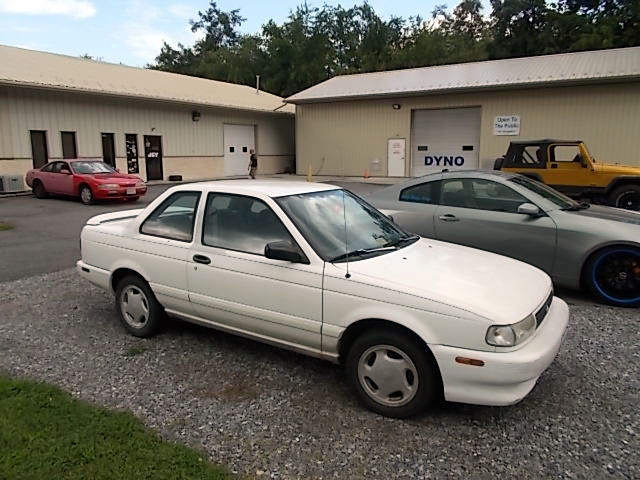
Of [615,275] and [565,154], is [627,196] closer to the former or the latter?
[565,154]

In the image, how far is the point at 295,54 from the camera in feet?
132

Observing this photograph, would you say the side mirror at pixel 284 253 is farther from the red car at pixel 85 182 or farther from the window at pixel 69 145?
the window at pixel 69 145

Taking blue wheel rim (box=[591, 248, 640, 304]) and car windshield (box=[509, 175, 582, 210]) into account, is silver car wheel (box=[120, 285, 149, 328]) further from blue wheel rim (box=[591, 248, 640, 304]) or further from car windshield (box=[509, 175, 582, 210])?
blue wheel rim (box=[591, 248, 640, 304])

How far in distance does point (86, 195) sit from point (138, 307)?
11926 millimetres

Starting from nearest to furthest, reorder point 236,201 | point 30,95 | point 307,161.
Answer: point 236,201, point 30,95, point 307,161

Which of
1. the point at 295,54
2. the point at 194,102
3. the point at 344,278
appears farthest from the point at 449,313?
the point at 295,54

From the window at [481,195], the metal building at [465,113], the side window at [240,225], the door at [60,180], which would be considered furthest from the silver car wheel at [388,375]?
the metal building at [465,113]

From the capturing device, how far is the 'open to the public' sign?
20.5 meters

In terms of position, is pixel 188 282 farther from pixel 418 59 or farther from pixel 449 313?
pixel 418 59

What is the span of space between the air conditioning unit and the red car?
33.0 inches

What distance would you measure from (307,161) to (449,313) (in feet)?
81.1

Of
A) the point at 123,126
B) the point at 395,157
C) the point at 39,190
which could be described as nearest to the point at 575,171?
the point at 395,157

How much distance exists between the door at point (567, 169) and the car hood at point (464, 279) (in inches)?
353

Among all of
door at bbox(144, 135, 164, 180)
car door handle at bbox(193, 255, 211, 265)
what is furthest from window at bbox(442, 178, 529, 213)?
door at bbox(144, 135, 164, 180)
